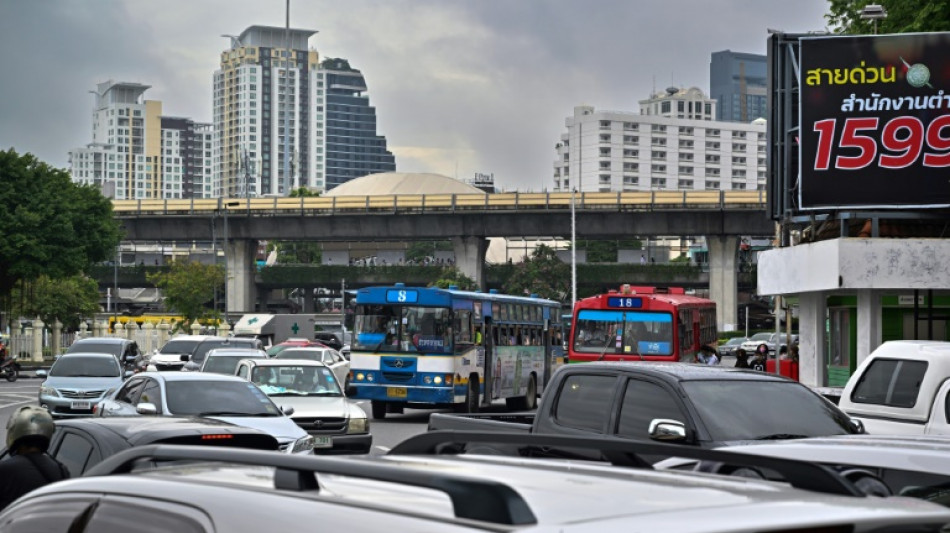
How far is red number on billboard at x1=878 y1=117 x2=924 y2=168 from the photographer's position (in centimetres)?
A: 3253

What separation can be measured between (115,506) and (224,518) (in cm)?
66

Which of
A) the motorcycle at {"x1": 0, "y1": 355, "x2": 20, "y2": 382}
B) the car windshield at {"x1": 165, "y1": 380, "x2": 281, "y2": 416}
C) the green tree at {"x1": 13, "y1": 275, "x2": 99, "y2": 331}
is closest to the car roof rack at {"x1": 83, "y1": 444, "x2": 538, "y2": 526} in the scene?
the car windshield at {"x1": 165, "y1": 380, "x2": 281, "y2": 416}

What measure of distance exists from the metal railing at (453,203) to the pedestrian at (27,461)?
7591 cm

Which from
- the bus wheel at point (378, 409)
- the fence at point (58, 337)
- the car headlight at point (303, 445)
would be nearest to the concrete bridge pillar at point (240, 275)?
the fence at point (58, 337)

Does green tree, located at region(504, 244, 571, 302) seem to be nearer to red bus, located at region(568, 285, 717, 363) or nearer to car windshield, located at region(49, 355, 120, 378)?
red bus, located at region(568, 285, 717, 363)

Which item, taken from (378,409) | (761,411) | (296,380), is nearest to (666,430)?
(761,411)

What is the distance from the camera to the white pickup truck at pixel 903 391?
1416 centimetres

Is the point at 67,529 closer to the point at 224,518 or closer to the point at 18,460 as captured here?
the point at 224,518

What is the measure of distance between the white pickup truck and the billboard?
17999mm

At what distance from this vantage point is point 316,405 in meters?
22.6

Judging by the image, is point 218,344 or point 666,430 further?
point 218,344

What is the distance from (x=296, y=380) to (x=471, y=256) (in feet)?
224

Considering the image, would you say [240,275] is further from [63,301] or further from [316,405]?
[316,405]

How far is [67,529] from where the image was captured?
402 centimetres
